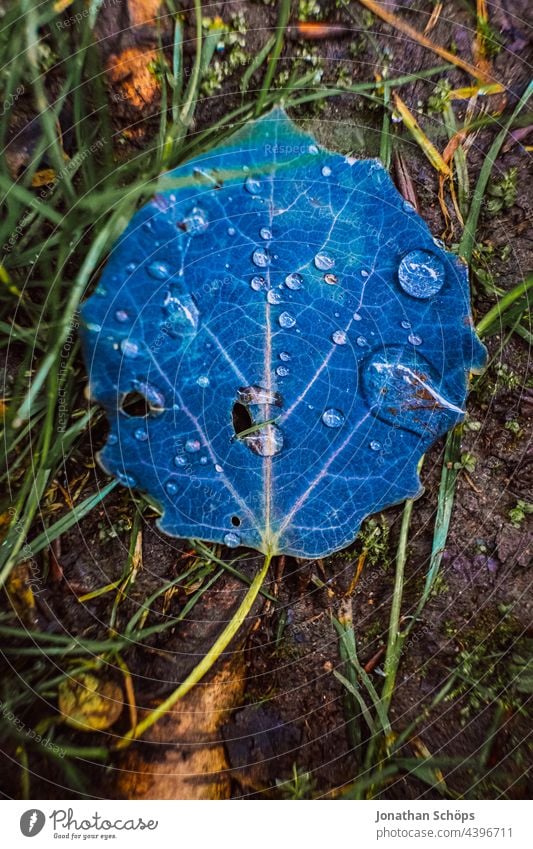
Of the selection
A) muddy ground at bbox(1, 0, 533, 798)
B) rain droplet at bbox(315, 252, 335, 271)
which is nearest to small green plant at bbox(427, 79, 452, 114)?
muddy ground at bbox(1, 0, 533, 798)

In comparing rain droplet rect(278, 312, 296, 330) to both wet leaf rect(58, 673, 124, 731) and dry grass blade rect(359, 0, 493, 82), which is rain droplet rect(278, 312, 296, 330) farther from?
wet leaf rect(58, 673, 124, 731)

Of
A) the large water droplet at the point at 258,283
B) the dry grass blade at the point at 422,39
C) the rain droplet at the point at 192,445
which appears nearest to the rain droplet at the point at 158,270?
the large water droplet at the point at 258,283

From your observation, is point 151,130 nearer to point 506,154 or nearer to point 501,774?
point 506,154

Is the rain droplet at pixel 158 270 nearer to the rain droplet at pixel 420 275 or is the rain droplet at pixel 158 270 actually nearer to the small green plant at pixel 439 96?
the rain droplet at pixel 420 275

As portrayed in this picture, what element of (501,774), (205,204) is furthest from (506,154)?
(501,774)

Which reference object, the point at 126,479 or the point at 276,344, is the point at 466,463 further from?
the point at 126,479

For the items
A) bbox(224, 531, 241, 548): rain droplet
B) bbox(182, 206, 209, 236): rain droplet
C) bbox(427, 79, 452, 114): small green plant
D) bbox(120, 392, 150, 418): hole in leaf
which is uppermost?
bbox(427, 79, 452, 114): small green plant

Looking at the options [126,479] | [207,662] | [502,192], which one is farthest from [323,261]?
[207,662]
